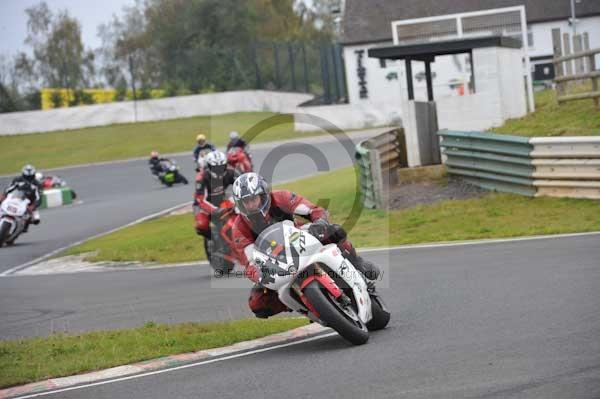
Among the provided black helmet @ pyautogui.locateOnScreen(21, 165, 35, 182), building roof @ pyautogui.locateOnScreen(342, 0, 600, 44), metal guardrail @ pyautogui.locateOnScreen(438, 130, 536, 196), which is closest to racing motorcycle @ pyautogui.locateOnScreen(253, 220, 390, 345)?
metal guardrail @ pyautogui.locateOnScreen(438, 130, 536, 196)

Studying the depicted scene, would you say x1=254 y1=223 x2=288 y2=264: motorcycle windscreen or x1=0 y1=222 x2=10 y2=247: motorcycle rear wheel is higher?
x1=254 y1=223 x2=288 y2=264: motorcycle windscreen

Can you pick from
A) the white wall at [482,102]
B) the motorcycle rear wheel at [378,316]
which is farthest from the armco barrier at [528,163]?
the motorcycle rear wheel at [378,316]

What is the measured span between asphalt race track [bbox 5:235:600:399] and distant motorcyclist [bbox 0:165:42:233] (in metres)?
9.97

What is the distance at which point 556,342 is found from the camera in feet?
23.6

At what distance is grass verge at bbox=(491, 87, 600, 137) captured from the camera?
62.8 ft

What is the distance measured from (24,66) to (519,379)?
73154 millimetres

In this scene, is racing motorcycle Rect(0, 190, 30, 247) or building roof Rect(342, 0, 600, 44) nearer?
racing motorcycle Rect(0, 190, 30, 247)

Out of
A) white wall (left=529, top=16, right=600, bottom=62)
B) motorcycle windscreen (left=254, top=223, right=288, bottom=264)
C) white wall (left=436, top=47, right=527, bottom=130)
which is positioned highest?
white wall (left=529, top=16, right=600, bottom=62)

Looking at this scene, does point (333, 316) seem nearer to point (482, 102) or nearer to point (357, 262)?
point (357, 262)

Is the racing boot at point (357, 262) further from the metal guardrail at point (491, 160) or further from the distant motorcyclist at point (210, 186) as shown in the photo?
the metal guardrail at point (491, 160)

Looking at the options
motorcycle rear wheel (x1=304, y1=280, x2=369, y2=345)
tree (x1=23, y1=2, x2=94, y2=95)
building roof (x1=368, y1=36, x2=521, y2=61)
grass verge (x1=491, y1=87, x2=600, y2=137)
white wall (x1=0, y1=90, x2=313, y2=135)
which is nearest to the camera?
motorcycle rear wheel (x1=304, y1=280, x2=369, y2=345)

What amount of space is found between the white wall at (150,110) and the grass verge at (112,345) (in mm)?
47410

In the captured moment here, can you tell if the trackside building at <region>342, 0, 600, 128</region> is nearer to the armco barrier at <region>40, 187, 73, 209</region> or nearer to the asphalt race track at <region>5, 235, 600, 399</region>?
the armco barrier at <region>40, 187, 73, 209</region>

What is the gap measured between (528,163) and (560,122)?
3481mm
